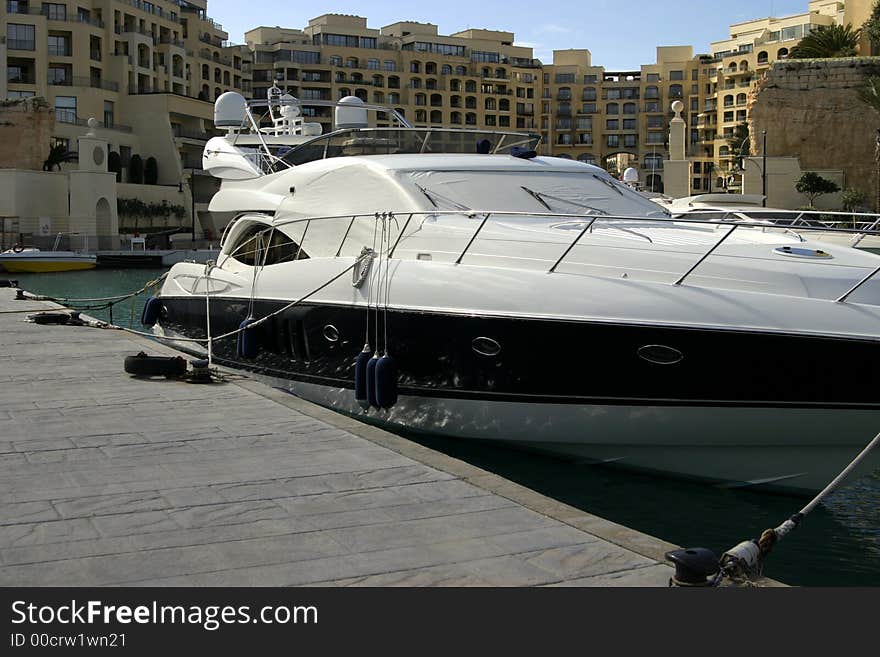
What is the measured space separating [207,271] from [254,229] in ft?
2.66

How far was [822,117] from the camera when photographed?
49.2 m

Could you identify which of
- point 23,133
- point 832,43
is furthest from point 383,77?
point 832,43

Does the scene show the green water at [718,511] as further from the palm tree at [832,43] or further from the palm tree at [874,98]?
the palm tree at [832,43]

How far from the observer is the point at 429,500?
4980 millimetres

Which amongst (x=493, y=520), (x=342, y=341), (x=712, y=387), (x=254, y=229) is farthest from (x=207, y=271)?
(x=493, y=520)

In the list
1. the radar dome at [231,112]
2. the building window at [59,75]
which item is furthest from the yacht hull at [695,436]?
the building window at [59,75]

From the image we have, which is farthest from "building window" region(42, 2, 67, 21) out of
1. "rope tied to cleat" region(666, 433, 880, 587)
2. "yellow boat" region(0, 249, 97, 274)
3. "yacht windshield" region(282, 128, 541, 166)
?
"rope tied to cleat" region(666, 433, 880, 587)

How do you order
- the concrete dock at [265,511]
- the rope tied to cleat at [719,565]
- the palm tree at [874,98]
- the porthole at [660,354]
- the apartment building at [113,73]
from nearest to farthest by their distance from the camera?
1. the rope tied to cleat at [719,565]
2. the concrete dock at [265,511]
3. the porthole at [660,354]
4. the palm tree at [874,98]
5. the apartment building at [113,73]

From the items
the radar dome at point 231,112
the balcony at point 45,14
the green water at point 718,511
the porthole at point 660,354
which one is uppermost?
the balcony at point 45,14

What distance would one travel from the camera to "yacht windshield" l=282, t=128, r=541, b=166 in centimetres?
1104

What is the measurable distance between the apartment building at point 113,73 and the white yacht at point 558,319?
55.9m

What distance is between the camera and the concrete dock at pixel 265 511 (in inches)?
156

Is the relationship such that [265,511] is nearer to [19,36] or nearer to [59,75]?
[19,36]

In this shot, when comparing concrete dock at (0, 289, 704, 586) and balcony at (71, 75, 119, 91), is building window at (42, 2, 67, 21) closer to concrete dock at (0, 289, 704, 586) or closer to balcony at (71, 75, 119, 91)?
balcony at (71, 75, 119, 91)
